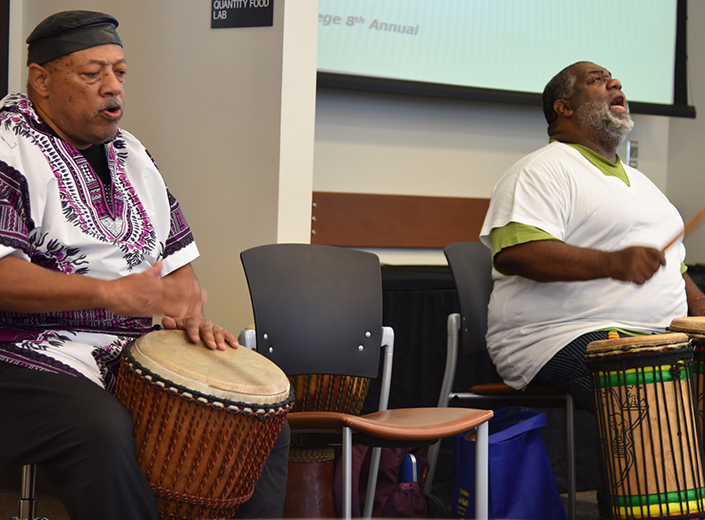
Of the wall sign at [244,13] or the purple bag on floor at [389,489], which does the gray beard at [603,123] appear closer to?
the wall sign at [244,13]

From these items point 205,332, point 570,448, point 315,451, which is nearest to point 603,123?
point 570,448

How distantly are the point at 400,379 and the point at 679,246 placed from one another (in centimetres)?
109

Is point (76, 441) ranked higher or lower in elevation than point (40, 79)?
lower

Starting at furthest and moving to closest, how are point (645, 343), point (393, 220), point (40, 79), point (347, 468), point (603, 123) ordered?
point (393, 220)
point (603, 123)
point (645, 343)
point (347, 468)
point (40, 79)

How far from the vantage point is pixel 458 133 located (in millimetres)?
4086

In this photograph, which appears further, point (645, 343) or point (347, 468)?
point (645, 343)

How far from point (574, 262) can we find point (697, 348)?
413mm

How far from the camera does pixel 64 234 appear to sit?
5.57 ft

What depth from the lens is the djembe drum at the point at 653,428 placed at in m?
2.08

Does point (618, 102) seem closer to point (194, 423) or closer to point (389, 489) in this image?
point (389, 489)

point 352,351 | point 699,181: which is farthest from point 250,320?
point 699,181

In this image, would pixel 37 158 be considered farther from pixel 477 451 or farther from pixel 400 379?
pixel 400 379

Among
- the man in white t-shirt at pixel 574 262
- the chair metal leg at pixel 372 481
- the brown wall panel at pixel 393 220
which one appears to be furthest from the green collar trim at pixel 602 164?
the brown wall panel at pixel 393 220

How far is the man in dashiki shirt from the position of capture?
59.4 inches
